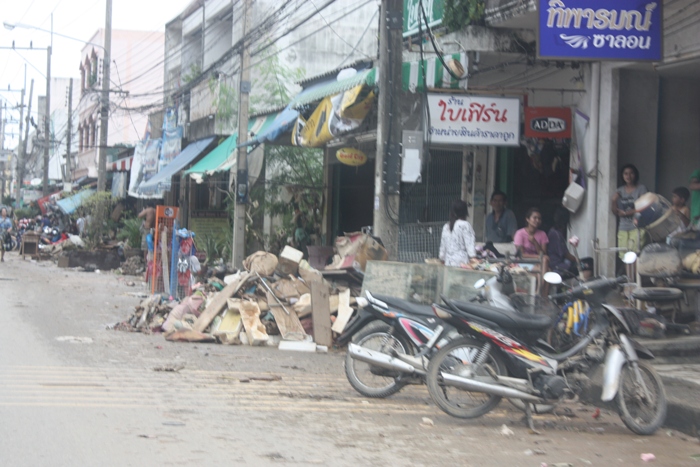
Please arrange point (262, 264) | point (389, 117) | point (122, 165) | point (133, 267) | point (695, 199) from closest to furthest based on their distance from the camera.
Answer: point (695, 199), point (389, 117), point (262, 264), point (133, 267), point (122, 165)

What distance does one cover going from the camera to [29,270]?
25344mm

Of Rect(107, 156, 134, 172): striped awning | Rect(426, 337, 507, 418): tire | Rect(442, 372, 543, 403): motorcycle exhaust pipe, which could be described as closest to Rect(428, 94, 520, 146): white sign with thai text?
Rect(426, 337, 507, 418): tire

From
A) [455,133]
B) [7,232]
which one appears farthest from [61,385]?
[7,232]

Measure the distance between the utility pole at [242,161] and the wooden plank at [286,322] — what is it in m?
7.28

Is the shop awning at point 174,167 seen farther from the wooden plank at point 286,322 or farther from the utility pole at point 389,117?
the utility pole at point 389,117

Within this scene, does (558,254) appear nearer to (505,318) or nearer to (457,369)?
(505,318)

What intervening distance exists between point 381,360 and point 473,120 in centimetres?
510

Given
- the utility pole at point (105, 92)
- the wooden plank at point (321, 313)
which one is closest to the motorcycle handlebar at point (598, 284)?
the wooden plank at point (321, 313)

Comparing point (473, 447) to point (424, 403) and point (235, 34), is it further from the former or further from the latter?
point (235, 34)

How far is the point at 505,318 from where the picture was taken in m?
6.76

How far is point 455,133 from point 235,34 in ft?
54.8

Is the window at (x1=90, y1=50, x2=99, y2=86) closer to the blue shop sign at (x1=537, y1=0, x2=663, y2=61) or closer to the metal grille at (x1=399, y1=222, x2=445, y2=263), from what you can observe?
the metal grille at (x1=399, y1=222, x2=445, y2=263)

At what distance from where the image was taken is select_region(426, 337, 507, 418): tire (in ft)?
22.3

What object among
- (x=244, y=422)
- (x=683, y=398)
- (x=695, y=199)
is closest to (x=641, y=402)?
(x=683, y=398)
